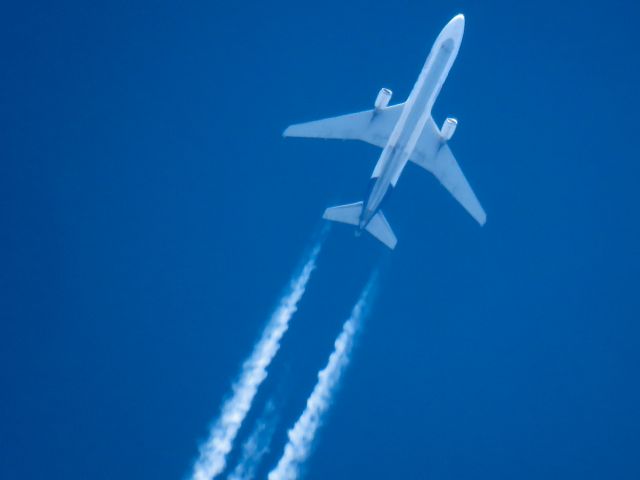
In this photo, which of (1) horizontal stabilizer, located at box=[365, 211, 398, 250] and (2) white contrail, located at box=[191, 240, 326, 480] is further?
(1) horizontal stabilizer, located at box=[365, 211, 398, 250]

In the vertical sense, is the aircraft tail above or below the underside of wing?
below

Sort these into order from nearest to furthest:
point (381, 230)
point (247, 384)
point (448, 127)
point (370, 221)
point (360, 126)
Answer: point (247, 384), point (448, 127), point (370, 221), point (381, 230), point (360, 126)

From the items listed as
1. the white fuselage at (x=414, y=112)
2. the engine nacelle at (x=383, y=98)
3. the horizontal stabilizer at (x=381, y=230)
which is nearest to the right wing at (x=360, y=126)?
the engine nacelle at (x=383, y=98)

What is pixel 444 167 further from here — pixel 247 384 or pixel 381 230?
pixel 247 384

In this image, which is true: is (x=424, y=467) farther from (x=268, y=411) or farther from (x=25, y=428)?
(x=25, y=428)

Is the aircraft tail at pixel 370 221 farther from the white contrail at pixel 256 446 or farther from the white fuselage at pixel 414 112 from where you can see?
the white contrail at pixel 256 446

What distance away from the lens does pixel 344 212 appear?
24.5 meters

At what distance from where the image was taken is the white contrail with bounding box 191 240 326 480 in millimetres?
22750

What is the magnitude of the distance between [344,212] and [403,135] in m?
3.86

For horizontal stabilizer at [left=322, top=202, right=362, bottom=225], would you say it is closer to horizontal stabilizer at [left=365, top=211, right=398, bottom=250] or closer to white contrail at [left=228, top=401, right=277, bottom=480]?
horizontal stabilizer at [left=365, top=211, right=398, bottom=250]

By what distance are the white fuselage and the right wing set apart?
4.15 feet

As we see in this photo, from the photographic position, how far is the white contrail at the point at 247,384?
896 inches

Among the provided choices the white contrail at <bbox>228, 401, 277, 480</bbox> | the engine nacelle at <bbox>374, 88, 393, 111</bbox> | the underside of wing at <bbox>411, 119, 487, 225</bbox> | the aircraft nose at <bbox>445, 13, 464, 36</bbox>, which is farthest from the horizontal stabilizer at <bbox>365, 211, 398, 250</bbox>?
the white contrail at <bbox>228, 401, 277, 480</bbox>

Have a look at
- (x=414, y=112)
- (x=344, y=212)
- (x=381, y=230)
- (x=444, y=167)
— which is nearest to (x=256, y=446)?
(x=344, y=212)
